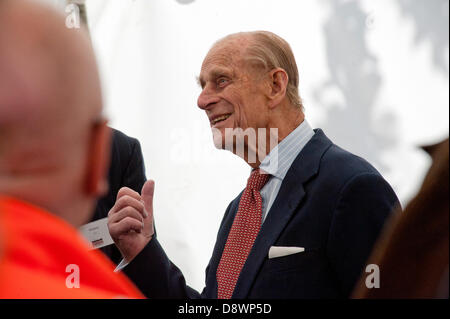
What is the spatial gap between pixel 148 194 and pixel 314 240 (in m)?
0.35

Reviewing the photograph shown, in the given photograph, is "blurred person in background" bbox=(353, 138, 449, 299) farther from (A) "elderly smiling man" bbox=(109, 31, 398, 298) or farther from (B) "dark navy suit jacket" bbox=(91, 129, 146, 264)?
(B) "dark navy suit jacket" bbox=(91, 129, 146, 264)

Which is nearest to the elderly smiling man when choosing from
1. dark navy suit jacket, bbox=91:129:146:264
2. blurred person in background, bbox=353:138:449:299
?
dark navy suit jacket, bbox=91:129:146:264

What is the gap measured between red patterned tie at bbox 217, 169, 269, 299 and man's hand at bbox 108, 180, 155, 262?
215 mm

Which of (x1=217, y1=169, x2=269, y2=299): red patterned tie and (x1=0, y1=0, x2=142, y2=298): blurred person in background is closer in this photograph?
(x1=0, y1=0, x2=142, y2=298): blurred person in background

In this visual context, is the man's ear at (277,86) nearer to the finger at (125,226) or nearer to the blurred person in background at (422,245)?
the finger at (125,226)

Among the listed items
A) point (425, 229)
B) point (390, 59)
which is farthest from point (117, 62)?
point (425, 229)

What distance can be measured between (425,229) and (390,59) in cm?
159

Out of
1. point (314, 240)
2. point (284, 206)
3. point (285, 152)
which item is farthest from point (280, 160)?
point (314, 240)

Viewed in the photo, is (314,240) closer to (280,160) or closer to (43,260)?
(280,160)

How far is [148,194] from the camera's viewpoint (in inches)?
45.6

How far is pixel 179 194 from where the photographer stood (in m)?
2.10

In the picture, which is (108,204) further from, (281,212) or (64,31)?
(64,31)

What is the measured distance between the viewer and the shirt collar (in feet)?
4.68

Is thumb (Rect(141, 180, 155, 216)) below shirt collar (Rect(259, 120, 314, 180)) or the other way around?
below
